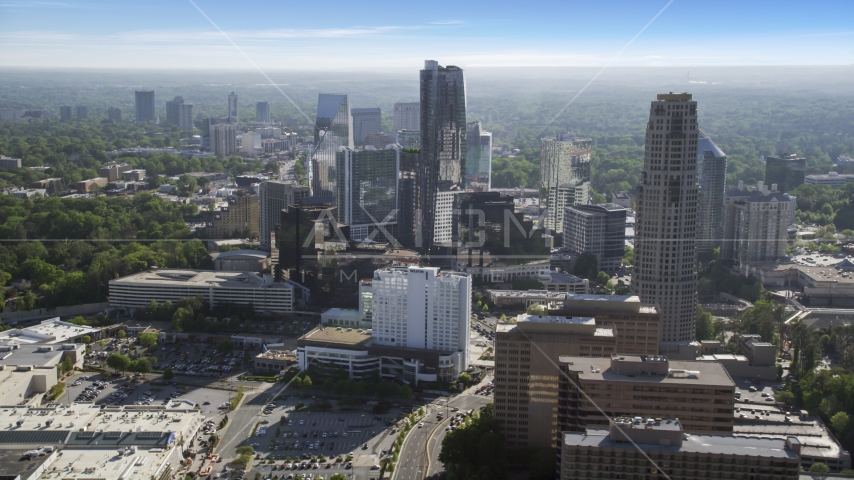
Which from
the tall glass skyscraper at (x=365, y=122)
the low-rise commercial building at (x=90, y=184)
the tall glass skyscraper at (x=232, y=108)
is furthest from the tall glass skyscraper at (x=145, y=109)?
the tall glass skyscraper at (x=365, y=122)

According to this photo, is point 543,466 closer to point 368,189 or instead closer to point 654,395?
point 654,395

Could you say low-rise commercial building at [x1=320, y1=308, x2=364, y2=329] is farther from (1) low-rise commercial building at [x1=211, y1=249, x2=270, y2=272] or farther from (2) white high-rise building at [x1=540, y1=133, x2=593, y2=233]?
(2) white high-rise building at [x1=540, y1=133, x2=593, y2=233]

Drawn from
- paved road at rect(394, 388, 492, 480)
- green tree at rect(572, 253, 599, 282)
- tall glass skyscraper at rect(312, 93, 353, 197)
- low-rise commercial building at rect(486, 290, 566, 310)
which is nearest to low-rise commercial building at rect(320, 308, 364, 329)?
low-rise commercial building at rect(486, 290, 566, 310)

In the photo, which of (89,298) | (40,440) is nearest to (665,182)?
(40,440)

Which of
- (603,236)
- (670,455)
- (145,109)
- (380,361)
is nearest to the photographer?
(670,455)

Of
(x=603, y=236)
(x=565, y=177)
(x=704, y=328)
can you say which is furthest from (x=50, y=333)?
(x=565, y=177)

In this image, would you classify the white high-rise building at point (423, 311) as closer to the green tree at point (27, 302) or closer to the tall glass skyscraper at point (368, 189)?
the green tree at point (27, 302)
